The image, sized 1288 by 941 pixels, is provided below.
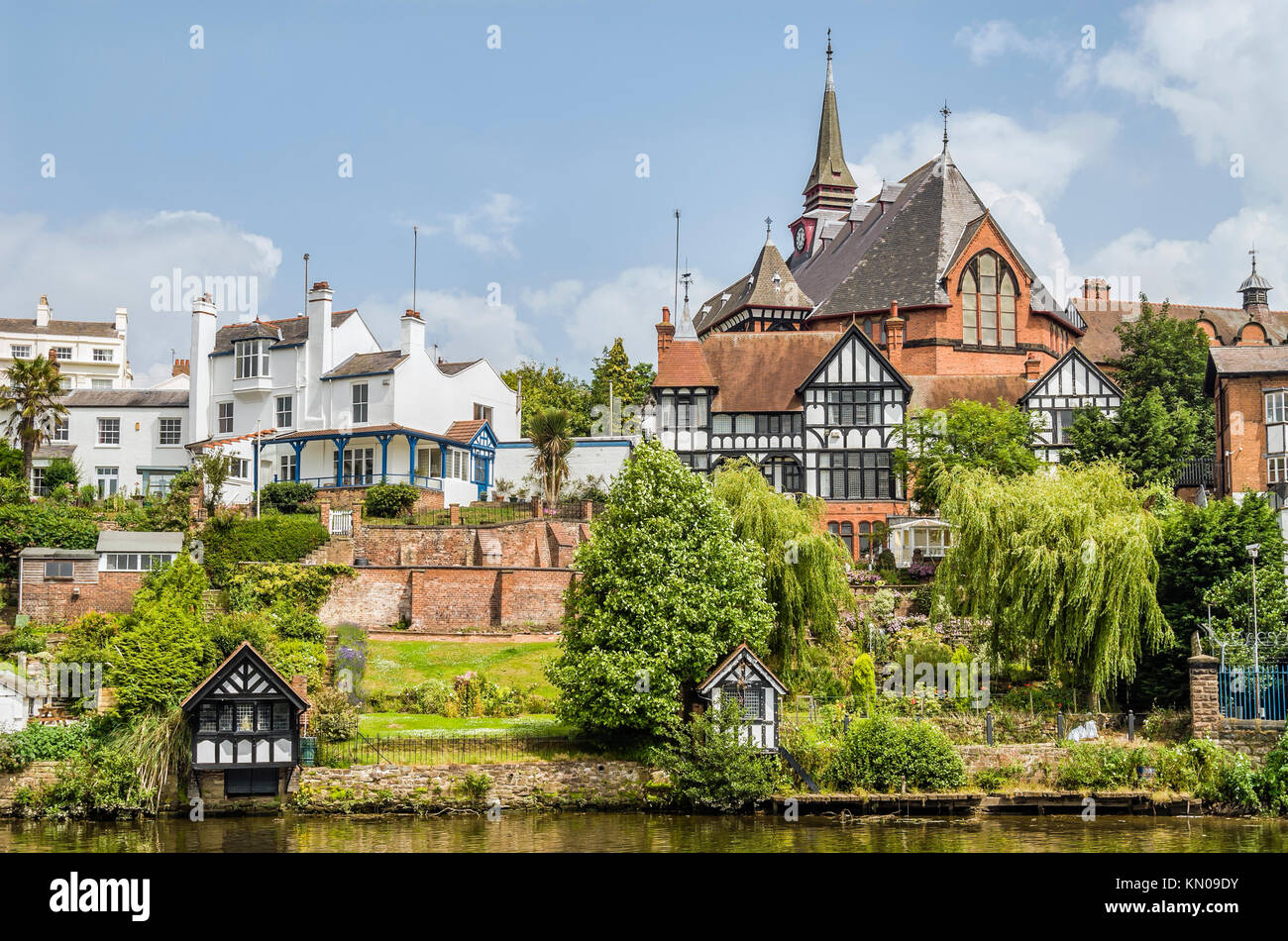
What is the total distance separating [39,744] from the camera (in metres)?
28.2

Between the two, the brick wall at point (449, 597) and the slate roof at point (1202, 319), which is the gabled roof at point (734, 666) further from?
the slate roof at point (1202, 319)

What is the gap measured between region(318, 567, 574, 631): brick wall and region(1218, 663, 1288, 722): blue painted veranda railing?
18726mm

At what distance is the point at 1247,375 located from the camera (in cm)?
4612

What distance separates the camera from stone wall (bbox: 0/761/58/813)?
27672 mm

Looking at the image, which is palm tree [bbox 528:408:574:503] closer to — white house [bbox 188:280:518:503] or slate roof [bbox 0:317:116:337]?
white house [bbox 188:280:518:503]

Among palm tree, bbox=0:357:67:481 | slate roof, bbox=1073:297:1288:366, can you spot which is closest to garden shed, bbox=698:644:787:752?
palm tree, bbox=0:357:67:481

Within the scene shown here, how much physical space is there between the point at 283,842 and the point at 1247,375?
36343 millimetres

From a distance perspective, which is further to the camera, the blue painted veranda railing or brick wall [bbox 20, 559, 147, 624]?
brick wall [bbox 20, 559, 147, 624]

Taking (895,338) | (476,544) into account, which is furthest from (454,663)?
(895,338)

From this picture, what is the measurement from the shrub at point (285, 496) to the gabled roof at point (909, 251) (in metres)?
25.3

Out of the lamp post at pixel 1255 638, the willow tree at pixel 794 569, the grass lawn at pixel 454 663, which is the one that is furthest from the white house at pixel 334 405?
the lamp post at pixel 1255 638

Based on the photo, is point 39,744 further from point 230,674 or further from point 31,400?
point 31,400
